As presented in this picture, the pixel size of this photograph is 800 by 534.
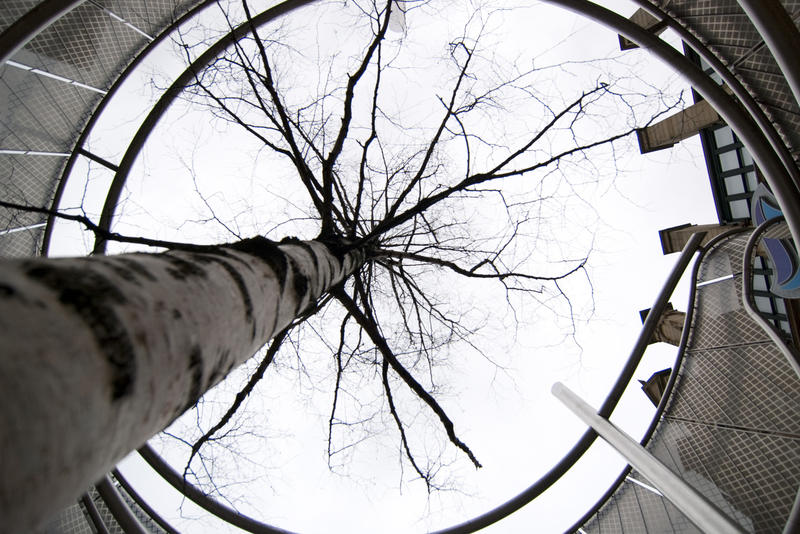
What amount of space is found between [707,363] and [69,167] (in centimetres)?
986

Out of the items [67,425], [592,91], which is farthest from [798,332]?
[67,425]

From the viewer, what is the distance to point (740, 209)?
13820 millimetres

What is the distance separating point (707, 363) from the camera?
6613 mm

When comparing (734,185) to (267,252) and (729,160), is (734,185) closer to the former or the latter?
(729,160)

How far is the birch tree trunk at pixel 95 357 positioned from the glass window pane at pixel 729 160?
16.4 meters

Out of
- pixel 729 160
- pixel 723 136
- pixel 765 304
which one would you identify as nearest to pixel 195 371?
pixel 765 304

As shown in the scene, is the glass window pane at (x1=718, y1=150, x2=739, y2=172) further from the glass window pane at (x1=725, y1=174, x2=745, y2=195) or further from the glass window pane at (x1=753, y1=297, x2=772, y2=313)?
the glass window pane at (x1=753, y1=297, x2=772, y2=313)

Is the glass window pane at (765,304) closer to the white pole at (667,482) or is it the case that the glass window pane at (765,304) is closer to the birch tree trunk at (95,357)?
the white pole at (667,482)

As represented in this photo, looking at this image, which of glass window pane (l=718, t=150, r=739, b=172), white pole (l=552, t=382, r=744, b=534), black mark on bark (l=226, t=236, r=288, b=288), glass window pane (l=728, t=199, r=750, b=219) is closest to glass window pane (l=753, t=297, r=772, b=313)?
glass window pane (l=728, t=199, r=750, b=219)

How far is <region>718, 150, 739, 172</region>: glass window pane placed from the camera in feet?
43.2

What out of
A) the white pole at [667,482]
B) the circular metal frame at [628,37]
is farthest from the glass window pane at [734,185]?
the white pole at [667,482]

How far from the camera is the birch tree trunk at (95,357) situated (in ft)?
2.48

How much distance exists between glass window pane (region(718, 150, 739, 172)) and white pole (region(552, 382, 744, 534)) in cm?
1218

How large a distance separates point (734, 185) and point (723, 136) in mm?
1630
